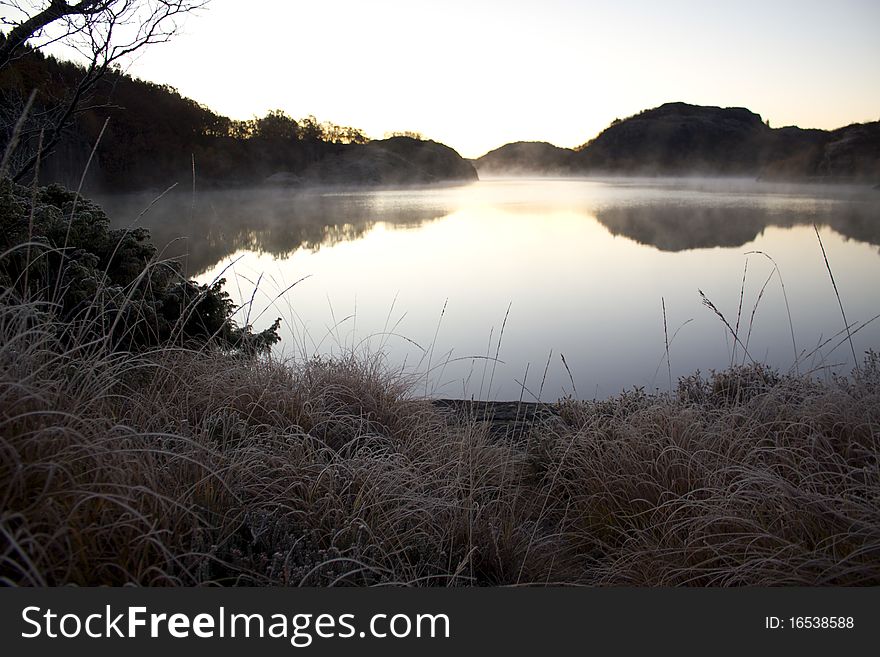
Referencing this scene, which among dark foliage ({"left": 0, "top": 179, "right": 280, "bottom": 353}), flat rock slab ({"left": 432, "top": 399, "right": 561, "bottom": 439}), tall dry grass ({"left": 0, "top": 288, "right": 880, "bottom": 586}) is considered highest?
dark foliage ({"left": 0, "top": 179, "right": 280, "bottom": 353})

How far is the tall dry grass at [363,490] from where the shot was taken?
1.75m

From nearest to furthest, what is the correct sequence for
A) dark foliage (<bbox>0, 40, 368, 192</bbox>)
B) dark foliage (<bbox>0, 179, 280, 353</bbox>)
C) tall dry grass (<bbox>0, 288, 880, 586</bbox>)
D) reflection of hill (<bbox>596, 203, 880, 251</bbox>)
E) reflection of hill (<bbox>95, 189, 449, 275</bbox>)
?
tall dry grass (<bbox>0, 288, 880, 586</bbox>)
dark foliage (<bbox>0, 179, 280, 353</bbox>)
reflection of hill (<bbox>95, 189, 449, 275</bbox>)
reflection of hill (<bbox>596, 203, 880, 251</bbox>)
dark foliage (<bbox>0, 40, 368, 192</bbox>)

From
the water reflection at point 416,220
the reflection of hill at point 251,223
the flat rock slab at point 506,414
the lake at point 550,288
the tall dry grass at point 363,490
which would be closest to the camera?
the tall dry grass at point 363,490

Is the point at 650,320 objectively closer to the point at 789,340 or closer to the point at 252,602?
the point at 789,340

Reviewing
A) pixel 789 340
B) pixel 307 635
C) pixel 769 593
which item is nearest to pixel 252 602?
pixel 307 635

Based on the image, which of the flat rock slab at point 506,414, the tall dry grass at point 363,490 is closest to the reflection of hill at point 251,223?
the flat rock slab at point 506,414

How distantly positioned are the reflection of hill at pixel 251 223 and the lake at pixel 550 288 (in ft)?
0.50

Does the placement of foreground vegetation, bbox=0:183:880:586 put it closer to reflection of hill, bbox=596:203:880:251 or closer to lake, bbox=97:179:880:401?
lake, bbox=97:179:880:401

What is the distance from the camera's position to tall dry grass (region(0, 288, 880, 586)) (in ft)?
5.74

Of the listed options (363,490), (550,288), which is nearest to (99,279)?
(363,490)

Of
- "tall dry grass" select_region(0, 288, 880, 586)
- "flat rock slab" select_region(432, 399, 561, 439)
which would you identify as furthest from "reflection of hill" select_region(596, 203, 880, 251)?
"tall dry grass" select_region(0, 288, 880, 586)

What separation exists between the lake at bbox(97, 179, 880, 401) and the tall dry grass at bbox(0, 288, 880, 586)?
0.64 metres

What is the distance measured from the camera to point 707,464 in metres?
3.02

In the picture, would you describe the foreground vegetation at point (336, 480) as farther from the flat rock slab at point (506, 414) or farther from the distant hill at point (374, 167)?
the distant hill at point (374, 167)
